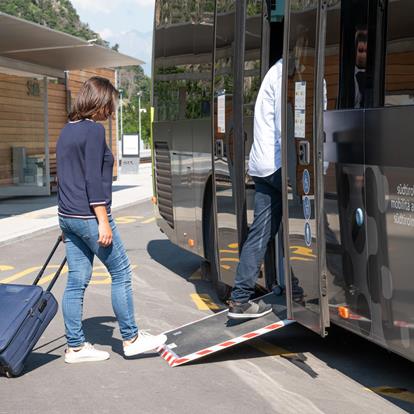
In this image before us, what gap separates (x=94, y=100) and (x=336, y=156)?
1.70 meters

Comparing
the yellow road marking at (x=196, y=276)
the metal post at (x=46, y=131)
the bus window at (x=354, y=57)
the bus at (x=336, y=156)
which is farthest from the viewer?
the metal post at (x=46, y=131)

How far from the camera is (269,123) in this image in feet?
20.1

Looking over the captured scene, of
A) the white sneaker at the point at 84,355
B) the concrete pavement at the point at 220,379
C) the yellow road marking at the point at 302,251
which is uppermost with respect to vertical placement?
the yellow road marking at the point at 302,251

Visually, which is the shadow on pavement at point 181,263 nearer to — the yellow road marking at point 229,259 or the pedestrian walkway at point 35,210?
the yellow road marking at point 229,259

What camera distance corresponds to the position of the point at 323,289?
213 inches

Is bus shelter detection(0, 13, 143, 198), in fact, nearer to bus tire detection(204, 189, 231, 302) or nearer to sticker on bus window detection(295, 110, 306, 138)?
bus tire detection(204, 189, 231, 302)

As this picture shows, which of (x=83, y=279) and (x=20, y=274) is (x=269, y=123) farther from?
(x=20, y=274)

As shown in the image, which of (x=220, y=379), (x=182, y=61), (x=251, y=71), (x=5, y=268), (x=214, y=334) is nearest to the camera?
(x=220, y=379)

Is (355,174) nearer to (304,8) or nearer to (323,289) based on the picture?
(323,289)

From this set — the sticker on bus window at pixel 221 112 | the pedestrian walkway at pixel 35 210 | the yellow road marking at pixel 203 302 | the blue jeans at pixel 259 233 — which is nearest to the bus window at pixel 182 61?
the sticker on bus window at pixel 221 112

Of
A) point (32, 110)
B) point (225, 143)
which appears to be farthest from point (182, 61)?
point (32, 110)

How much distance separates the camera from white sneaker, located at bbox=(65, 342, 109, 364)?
616 centimetres

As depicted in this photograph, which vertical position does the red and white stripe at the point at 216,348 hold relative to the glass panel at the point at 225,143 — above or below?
below

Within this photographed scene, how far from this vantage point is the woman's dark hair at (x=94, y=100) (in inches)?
233
